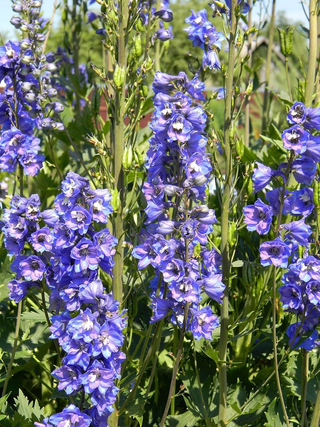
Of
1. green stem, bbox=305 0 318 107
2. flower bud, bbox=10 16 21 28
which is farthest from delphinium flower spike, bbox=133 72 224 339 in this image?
flower bud, bbox=10 16 21 28

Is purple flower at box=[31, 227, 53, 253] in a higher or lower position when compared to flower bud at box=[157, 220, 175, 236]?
lower

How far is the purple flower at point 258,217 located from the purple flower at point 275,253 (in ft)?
0.17

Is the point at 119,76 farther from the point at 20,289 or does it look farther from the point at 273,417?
the point at 273,417

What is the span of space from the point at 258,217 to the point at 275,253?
0.15 meters

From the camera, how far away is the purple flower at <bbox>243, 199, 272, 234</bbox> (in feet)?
6.32

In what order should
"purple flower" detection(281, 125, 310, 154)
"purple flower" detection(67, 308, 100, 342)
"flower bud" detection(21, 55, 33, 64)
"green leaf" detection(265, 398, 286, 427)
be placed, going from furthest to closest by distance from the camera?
"flower bud" detection(21, 55, 33, 64), "green leaf" detection(265, 398, 286, 427), "purple flower" detection(281, 125, 310, 154), "purple flower" detection(67, 308, 100, 342)

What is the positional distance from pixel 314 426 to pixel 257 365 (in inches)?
46.6

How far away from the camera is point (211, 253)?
217 cm

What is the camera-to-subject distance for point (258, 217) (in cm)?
198

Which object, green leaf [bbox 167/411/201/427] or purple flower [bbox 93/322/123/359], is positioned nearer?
purple flower [bbox 93/322/123/359]

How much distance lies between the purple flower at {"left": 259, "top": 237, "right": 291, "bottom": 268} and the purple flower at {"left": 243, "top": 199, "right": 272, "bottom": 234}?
0.05 meters

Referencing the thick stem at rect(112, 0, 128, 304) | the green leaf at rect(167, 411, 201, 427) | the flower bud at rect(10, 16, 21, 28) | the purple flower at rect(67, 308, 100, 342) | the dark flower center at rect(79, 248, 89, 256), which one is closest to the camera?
the purple flower at rect(67, 308, 100, 342)

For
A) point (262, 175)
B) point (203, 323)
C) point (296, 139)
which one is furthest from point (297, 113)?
point (203, 323)

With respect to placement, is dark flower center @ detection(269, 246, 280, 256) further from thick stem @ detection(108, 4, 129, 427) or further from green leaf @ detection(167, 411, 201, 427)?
green leaf @ detection(167, 411, 201, 427)
